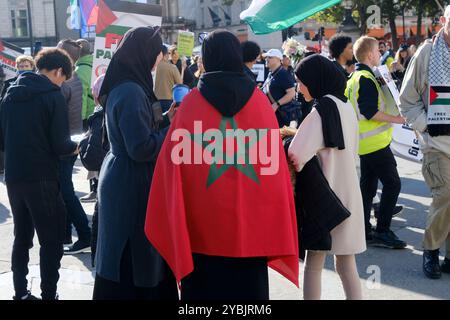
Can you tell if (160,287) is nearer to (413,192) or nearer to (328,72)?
(328,72)

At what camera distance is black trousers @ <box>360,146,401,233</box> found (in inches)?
230

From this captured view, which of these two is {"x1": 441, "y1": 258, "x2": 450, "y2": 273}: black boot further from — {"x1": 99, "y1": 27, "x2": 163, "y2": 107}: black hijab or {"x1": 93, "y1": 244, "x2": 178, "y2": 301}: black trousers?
{"x1": 99, "y1": 27, "x2": 163, "y2": 107}: black hijab

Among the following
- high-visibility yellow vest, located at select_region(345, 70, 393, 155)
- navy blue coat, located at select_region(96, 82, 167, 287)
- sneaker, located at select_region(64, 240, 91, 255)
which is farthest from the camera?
sneaker, located at select_region(64, 240, 91, 255)

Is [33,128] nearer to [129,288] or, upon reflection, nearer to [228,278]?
[129,288]

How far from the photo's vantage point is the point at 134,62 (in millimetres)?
3574

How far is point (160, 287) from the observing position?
354cm

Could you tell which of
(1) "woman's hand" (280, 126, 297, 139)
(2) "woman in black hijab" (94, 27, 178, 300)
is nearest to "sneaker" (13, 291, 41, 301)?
(2) "woman in black hijab" (94, 27, 178, 300)

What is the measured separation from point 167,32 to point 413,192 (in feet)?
109

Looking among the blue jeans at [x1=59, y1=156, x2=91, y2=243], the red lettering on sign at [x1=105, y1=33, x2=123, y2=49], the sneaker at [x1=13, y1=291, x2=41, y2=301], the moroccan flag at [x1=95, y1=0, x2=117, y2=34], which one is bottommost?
the sneaker at [x1=13, y1=291, x2=41, y2=301]

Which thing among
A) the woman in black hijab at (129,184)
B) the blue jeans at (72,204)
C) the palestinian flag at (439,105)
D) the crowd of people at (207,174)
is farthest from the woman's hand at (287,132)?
the blue jeans at (72,204)

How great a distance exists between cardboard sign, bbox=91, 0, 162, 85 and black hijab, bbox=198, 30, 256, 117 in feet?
11.7

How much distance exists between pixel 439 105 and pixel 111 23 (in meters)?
3.40

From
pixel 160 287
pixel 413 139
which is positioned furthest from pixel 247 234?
pixel 413 139

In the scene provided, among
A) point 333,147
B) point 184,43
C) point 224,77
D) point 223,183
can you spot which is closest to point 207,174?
point 223,183
